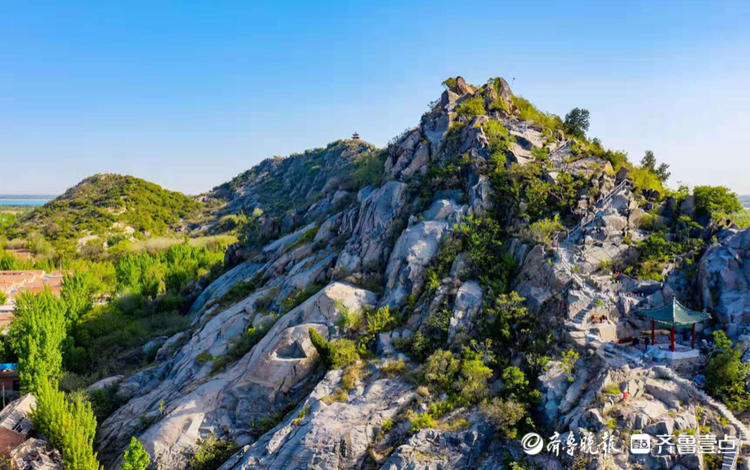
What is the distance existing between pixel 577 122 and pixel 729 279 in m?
15.3

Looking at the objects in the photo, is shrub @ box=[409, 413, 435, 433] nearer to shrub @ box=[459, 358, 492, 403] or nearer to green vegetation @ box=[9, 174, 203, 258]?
shrub @ box=[459, 358, 492, 403]

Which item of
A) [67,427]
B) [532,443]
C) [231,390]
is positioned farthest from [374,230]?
[67,427]

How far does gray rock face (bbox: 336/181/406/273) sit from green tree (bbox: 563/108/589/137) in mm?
13507

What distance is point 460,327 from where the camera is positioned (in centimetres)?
1883

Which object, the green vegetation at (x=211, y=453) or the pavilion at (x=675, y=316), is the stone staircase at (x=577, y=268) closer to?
the pavilion at (x=675, y=316)

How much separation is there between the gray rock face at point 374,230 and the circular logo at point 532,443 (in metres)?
12.5

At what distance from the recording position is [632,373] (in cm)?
1519

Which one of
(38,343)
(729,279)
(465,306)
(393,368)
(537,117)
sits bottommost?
(38,343)

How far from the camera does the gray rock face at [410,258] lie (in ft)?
70.2

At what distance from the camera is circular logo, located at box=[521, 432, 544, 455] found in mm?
13930

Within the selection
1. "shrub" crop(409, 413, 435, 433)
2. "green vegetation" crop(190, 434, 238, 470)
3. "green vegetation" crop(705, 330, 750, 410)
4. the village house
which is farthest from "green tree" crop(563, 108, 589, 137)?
the village house

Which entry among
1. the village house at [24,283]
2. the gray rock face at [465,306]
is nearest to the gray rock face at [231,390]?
the gray rock face at [465,306]

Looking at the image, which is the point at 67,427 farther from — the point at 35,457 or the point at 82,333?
the point at 82,333

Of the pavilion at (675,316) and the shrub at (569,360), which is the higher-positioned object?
the pavilion at (675,316)
